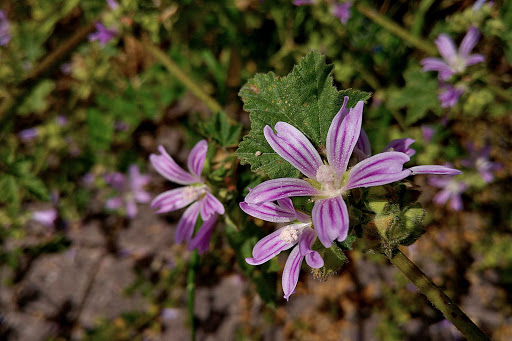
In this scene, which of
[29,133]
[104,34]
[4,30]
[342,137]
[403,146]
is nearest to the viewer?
[342,137]

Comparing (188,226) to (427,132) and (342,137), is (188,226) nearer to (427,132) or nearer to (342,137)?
(342,137)

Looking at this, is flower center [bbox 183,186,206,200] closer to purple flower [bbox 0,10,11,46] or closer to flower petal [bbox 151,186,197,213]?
flower petal [bbox 151,186,197,213]

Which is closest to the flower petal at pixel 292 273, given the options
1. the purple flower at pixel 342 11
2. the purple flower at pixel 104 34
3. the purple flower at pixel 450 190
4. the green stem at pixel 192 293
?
the green stem at pixel 192 293

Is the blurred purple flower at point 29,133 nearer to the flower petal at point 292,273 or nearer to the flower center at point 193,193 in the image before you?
the flower center at point 193,193

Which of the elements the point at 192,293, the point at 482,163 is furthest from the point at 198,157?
the point at 482,163

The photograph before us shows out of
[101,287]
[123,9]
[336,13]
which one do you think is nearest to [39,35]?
[123,9]

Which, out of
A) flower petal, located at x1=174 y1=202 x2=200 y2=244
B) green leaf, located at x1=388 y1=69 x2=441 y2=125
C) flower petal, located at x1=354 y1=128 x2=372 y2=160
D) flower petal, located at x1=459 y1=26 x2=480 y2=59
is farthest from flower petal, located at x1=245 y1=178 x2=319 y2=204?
flower petal, located at x1=459 y1=26 x2=480 y2=59
